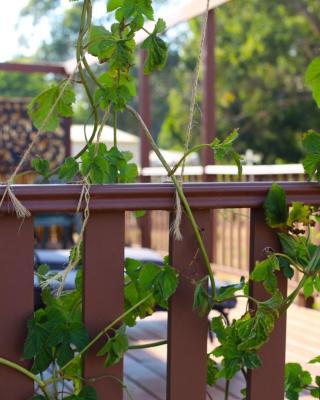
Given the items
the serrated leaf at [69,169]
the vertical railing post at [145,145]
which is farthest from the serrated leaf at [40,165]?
the vertical railing post at [145,145]

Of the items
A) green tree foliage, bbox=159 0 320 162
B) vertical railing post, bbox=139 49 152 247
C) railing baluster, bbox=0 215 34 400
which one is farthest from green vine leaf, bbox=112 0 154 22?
green tree foliage, bbox=159 0 320 162

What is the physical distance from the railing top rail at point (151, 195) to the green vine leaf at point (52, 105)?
26 centimetres

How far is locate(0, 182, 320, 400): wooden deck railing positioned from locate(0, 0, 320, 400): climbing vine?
26 mm

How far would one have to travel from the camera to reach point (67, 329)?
60.7 inches

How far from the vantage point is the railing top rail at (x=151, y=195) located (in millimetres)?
1521

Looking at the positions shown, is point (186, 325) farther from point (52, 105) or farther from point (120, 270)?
point (52, 105)

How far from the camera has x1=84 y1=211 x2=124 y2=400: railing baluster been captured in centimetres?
158

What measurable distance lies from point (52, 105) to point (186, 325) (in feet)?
1.83

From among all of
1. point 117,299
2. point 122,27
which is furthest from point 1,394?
point 122,27

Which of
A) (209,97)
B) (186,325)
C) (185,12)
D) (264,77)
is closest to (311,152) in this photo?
(186,325)

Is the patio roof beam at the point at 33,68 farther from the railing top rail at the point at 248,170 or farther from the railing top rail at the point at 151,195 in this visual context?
the railing top rail at the point at 151,195

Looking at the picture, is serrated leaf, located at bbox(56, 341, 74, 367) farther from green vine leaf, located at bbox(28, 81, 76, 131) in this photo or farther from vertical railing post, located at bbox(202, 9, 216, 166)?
vertical railing post, located at bbox(202, 9, 216, 166)

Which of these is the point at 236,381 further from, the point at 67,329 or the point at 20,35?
the point at 20,35

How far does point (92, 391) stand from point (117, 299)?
7.2 inches
